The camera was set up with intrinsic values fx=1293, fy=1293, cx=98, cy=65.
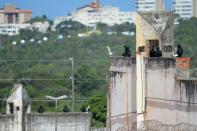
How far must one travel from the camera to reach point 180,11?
18300 centimetres

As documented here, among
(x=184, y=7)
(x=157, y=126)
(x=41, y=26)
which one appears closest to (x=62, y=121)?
(x=157, y=126)

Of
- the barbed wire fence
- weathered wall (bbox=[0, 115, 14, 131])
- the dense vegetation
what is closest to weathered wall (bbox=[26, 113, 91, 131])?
weathered wall (bbox=[0, 115, 14, 131])

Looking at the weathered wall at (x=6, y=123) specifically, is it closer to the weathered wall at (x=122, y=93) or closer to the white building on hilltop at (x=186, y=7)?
the weathered wall at (x=122, y=93)

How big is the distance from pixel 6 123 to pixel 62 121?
1.22 metres

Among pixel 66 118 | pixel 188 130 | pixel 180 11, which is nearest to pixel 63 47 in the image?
pixel 180 11

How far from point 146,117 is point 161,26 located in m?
1.56

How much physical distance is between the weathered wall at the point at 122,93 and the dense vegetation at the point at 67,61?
1450 centimetres

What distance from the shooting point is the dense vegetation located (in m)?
59.1

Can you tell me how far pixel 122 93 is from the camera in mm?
22484

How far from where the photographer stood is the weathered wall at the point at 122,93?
22.0 m

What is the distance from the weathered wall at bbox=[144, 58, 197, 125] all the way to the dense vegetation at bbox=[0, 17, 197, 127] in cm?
1682

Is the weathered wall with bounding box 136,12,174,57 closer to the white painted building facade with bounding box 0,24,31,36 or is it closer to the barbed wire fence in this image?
the barbed wire fence

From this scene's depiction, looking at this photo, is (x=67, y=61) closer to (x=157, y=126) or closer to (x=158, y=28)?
(x=158, y=28)

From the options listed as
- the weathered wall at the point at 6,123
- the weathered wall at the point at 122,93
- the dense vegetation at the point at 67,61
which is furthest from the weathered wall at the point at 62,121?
the dense vegetation at the point at 67,61
